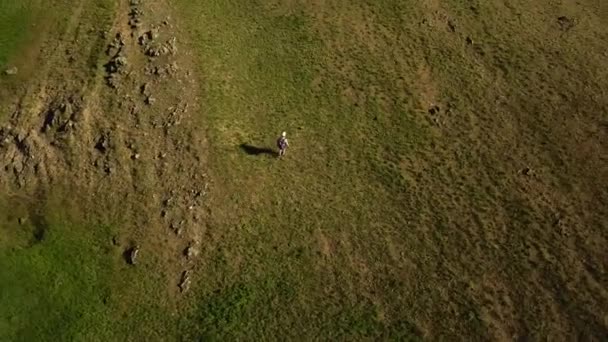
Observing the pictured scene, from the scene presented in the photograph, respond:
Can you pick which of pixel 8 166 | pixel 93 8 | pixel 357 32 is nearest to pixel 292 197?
pixel 357 32

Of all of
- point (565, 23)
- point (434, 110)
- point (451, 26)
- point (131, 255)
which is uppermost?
point (565, 23)

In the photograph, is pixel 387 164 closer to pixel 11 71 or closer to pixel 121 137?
pixel 121 137

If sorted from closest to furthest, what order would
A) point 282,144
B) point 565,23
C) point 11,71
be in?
point 282,144, point 11,71, point 565,23

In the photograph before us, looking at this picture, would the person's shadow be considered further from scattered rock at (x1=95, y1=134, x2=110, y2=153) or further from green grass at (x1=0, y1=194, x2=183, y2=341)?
green grass at (x1=0, y1=194, x2=183, y2=341)

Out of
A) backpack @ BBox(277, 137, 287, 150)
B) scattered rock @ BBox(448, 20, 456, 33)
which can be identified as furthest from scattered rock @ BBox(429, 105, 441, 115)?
backpack @ BBox(277, 137, 287, 150)

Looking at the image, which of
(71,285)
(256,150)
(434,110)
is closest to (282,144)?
(256,150)

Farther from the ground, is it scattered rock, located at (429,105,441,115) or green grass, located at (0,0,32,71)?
scattered rock, located at (429,105,441,115)
